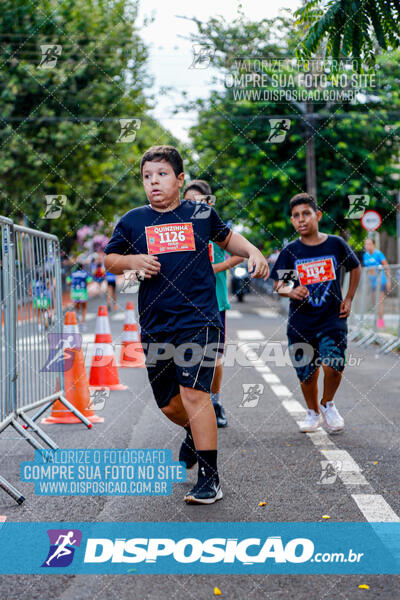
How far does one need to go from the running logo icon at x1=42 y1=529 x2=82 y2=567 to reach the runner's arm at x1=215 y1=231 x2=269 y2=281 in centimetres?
151

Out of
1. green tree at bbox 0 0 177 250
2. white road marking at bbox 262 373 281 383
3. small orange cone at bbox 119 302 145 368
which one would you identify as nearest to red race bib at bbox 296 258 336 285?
white road marking at bbox 262 373 281 383

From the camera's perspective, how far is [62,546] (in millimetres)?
3834

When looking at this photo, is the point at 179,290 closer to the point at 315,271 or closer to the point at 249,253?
the point at 249,253

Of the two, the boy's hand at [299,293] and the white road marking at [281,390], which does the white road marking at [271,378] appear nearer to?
the white road marking at [281,390]

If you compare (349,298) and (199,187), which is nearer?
(349,298)

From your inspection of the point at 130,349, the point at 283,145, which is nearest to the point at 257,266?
the point at 130,349

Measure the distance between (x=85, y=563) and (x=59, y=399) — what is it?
335 cm

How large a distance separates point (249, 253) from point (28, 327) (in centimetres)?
200

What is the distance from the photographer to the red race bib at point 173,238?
4.65 meters

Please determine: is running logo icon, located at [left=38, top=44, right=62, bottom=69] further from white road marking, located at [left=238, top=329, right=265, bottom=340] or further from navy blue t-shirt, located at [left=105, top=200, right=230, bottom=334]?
navy blue t-shirt, located at [left=105, top=200, right=230, bottom=334]

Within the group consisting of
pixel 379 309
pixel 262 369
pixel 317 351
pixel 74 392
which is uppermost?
pixel 317 351

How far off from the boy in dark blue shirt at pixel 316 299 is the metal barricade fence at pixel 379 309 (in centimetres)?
700

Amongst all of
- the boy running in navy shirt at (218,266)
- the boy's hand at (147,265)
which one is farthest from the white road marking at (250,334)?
the boy's hand at (147,265)

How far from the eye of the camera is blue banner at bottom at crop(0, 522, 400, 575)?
3.55m
